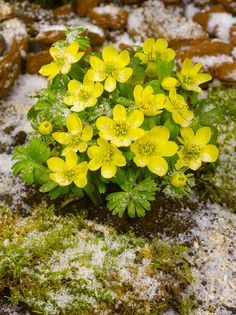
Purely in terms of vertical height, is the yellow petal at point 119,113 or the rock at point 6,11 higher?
the yellow petal at point 119,113

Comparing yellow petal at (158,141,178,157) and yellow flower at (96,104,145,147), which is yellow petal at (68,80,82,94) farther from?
yellow petal at (158,141,178,157)

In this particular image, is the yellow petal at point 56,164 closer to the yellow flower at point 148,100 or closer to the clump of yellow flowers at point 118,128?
the clump of yellow flowers at point 118,128

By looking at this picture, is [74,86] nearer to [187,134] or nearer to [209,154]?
[187,134]

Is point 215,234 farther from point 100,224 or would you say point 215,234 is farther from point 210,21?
point 210,21

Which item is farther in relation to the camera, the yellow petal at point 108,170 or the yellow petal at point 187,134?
the yellow petal at point 187,134

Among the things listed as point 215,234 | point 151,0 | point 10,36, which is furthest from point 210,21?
point 215,234

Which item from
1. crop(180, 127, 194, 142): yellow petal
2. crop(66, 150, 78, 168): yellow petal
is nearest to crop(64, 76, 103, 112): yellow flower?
crop(66, 150, 78, 168): yellow petal

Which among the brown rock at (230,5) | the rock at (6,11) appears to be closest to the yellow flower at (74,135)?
the rock at (6,11)
